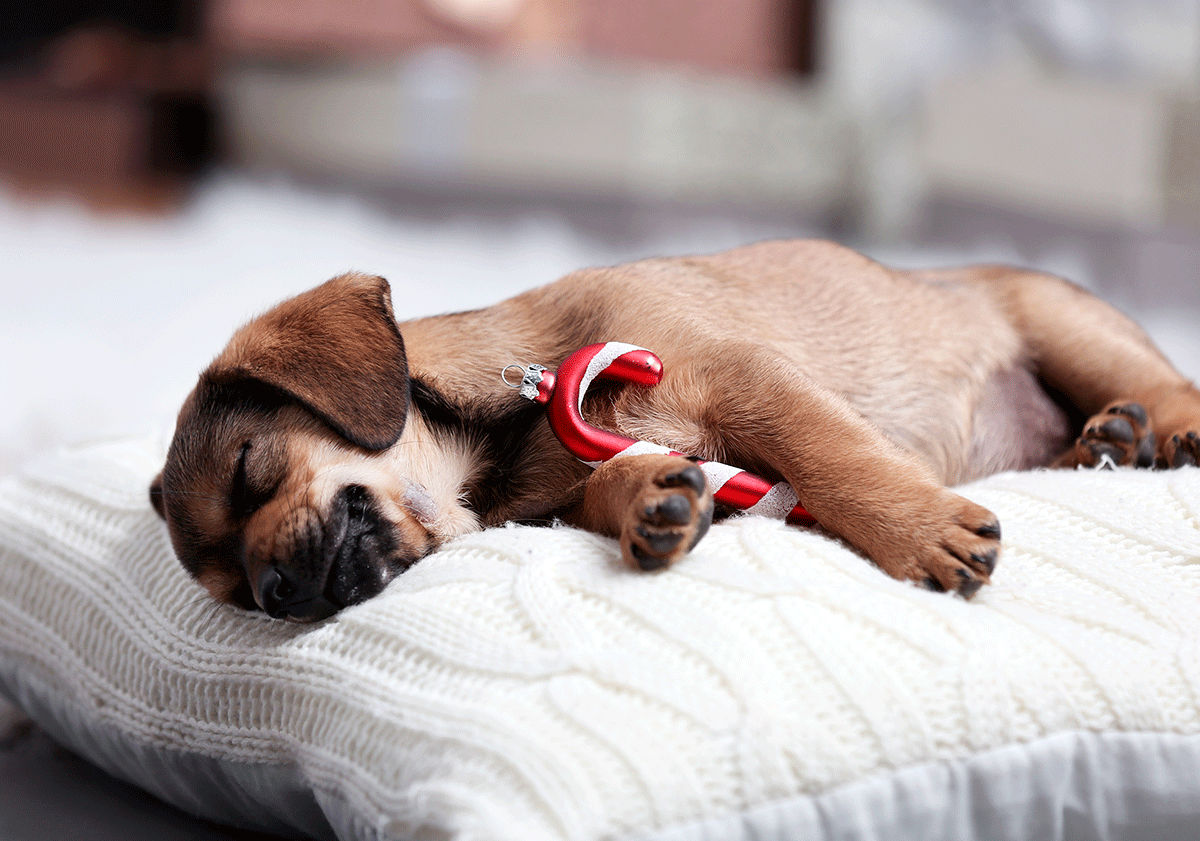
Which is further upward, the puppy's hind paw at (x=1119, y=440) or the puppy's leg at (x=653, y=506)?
the puppy's leg at (x=653, y=506)

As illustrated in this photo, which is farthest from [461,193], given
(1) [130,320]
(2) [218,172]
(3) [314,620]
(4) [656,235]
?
(3) [314,620]

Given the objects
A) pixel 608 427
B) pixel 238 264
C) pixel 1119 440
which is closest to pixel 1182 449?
pixel 1119 440

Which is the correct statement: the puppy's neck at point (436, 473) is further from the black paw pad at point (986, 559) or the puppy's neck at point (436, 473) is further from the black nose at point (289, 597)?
the black paw pad at point (986, 559)

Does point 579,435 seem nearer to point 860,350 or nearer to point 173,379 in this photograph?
point 860,350

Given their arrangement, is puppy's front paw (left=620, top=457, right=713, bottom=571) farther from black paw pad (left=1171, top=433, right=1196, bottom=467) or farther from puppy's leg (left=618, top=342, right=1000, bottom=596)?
black paw pad (left=1171, top=433, right=1196, bottom=467)

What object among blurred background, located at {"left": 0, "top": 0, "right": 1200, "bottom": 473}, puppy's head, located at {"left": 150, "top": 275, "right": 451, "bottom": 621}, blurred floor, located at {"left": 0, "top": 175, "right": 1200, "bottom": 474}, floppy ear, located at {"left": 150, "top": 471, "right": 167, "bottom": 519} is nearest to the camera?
puppy's head, located at {"left": 150, "top": 275, "right": 451, "bottom": 621}

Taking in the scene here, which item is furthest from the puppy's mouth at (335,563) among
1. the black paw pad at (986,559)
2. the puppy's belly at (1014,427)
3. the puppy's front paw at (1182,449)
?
the puppy's front paw at (1182,449)

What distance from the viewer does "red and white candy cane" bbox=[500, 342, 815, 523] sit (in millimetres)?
2041

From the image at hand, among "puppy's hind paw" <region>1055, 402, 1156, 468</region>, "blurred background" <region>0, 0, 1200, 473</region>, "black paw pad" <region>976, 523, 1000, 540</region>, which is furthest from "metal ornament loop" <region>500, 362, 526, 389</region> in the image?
"blurred background" <region>0, 0, 1200, 473</region>

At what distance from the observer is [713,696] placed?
4.80 feet

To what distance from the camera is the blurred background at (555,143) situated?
6.45m

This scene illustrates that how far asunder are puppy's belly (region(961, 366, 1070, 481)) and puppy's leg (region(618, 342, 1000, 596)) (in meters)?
0.65

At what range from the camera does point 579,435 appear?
206cm

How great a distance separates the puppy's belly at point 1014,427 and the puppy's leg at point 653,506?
102cm
